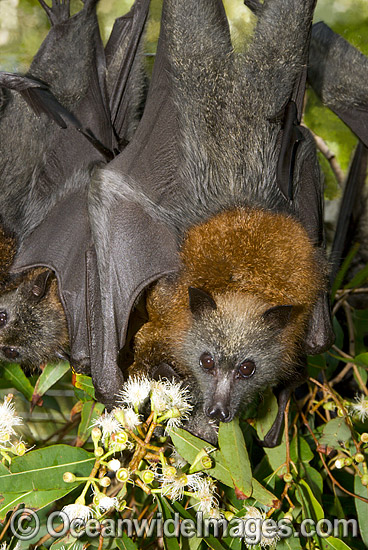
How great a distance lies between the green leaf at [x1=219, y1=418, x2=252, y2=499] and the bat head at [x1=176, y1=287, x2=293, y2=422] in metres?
0.09

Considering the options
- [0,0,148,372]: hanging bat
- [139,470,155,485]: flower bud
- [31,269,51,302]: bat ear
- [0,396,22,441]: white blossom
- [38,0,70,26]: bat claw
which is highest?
[38,0,70,26]: bat claw

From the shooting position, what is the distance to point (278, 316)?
2.84m

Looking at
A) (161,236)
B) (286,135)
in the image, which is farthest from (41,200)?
(286,135)

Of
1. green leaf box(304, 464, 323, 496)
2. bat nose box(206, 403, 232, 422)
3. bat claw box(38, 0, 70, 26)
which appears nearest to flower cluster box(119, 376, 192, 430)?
bat nose box(206, 403, 232, 422)

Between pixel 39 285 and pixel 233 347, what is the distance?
1163mm

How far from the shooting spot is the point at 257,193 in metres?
3.02

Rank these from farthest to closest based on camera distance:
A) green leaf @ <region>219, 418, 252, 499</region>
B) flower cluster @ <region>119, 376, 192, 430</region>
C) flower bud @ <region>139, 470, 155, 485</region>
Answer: green leaf @ <region>219, 418, 252, 499</region> < flower cluster @ <region>119, 376, 192, 430</region> < flower bud @ <region>139, 470, 155, 485</region>

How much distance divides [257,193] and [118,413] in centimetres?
134

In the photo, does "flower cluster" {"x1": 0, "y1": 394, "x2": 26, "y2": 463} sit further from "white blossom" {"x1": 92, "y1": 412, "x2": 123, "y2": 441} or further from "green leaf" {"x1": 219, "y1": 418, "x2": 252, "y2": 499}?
"green leaf" {"x1": 219, "y1": 418, "x2": 252, "y2": 499}

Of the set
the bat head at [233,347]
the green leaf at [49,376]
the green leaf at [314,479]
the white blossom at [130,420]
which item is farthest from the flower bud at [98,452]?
the green leaf at [314,479]

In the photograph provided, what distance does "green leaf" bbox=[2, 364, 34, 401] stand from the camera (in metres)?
3.32

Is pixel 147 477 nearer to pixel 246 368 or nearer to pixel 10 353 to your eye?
pixel 246 368

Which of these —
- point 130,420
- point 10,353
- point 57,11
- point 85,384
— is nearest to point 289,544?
point 130,420

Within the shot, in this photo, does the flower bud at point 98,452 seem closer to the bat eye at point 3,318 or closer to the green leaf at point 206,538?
the green leaf at point 206,538
